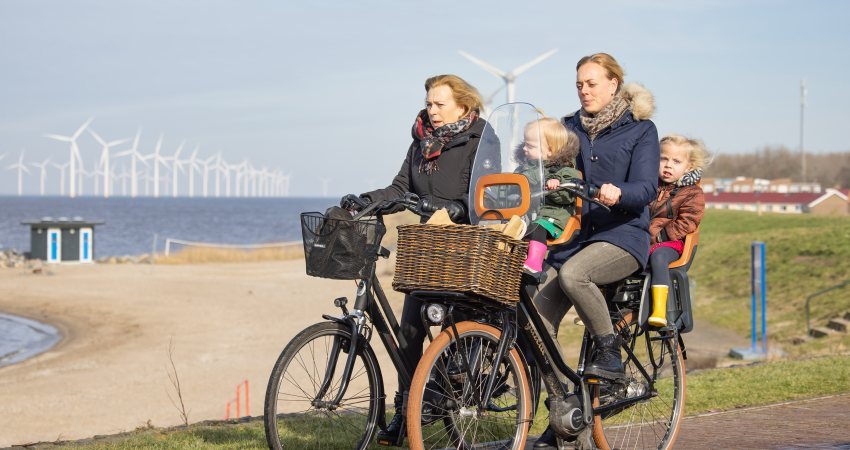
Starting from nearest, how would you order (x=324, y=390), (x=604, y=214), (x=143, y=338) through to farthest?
(x=324, y=390) → (x=604, y=214) → (x=143, y=338)

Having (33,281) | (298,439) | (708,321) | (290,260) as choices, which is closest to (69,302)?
(33,281)

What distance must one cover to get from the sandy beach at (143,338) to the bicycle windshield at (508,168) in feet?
25.6

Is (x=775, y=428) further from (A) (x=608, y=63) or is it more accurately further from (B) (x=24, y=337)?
(B) (x=24, y=337)

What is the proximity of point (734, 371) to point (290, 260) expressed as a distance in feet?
133

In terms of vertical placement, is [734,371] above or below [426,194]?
below

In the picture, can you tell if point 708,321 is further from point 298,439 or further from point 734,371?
point 298,439

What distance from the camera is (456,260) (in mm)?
5055

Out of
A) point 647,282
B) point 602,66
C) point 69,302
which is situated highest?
point 602,66

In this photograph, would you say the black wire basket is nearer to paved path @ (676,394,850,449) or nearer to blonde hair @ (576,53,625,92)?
blonde hair @ (576,53,625,92)

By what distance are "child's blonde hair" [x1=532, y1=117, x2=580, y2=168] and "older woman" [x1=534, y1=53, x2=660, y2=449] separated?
233 mm

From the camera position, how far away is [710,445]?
6855 mm

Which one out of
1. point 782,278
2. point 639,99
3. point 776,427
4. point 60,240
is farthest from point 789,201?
point 639,99

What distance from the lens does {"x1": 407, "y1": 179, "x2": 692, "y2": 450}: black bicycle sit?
5328mm

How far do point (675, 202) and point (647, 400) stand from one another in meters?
1.17
